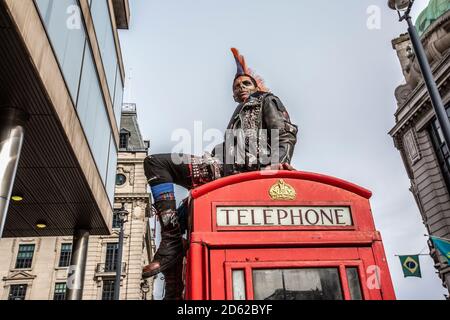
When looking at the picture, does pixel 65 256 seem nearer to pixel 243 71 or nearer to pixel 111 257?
pixel 111 257

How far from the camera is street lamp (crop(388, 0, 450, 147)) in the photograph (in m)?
7.32

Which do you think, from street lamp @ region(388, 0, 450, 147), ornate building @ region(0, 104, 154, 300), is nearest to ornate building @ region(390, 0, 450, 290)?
street lamp @ region(388, 0, 450, 147)

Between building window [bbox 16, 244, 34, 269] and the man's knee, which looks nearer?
the man's knee

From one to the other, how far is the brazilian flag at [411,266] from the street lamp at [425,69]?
11.0 metres

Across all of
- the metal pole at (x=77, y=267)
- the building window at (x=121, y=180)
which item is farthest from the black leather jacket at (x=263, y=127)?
the building window at (x=121, y=180)

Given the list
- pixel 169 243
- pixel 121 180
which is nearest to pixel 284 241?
pixel 169 243

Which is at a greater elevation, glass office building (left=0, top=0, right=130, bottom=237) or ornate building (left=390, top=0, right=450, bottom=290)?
ornate building (left=390, top=0, right=450, bottom=290)

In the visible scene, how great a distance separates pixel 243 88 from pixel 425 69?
5.42 m

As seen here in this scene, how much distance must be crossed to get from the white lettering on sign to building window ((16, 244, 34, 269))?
3426cm

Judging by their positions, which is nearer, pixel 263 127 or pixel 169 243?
pixel 169 243

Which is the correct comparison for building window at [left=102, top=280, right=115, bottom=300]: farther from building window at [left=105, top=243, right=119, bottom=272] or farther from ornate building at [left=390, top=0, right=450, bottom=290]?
ornate building at [left=390, top=0, right=450, bottom=290]

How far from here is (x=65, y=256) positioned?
32344 mm

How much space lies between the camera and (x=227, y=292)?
7.91 ft
